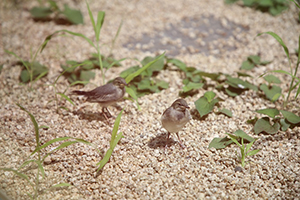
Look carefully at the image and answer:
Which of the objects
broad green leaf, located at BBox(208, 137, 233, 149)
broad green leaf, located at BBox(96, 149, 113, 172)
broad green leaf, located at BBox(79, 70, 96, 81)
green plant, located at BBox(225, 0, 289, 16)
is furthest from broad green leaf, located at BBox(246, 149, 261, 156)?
green plant, located at BBox(225, 0, 289, 16)

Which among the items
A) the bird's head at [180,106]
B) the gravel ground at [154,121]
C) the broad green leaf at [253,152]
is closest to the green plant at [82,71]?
the gravel ground at [154,121]

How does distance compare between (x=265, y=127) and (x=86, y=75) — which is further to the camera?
(x=86, y=75)

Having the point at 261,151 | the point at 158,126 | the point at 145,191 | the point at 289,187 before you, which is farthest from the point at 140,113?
the point at 289,187

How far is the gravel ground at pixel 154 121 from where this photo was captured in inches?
132

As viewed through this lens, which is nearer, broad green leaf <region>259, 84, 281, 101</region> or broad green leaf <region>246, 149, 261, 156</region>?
broad green leaf <region>246, 149, 261, 156</region>

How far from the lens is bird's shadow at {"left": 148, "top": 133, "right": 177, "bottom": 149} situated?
12.7ft

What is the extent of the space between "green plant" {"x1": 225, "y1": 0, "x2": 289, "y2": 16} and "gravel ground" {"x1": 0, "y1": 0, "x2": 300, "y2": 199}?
0.18 metres

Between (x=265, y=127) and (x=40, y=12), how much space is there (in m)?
5.31

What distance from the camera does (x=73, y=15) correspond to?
6.53m

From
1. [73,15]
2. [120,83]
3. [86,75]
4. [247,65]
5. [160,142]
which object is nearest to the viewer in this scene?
[160,142]

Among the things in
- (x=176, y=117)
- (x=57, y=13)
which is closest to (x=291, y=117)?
(x=176, y=117)

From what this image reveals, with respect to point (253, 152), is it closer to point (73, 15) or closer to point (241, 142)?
point (241, 142)

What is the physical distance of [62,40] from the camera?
6.00 m

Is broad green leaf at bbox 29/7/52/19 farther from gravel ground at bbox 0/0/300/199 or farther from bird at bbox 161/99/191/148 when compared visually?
bird at bbox 161/99/191/148
